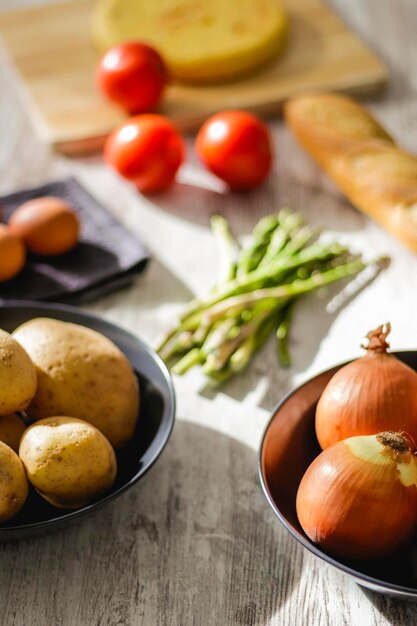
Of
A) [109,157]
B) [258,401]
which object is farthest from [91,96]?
[258,401]

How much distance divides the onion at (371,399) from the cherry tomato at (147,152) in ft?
2.59

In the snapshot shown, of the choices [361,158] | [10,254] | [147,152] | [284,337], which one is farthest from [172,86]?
[284,337]

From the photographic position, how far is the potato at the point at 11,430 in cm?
94

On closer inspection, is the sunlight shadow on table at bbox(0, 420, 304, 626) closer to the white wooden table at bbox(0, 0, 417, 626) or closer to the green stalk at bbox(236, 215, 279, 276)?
the white wooden table at bbox(0, 0, 417, 626)

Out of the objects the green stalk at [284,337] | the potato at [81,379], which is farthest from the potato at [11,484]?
the green stalk at [284,337]

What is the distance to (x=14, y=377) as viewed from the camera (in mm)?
932

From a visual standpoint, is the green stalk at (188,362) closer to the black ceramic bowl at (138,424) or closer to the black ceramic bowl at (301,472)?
the black ceramic bowl at (138,424)

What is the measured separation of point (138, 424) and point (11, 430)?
179 mm

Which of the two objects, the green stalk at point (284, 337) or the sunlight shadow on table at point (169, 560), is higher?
the sunlight shadow on table at point (169, 560)

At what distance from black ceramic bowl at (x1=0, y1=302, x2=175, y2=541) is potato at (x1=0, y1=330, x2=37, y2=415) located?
4.1 inches

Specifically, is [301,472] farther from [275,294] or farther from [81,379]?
[275,294]

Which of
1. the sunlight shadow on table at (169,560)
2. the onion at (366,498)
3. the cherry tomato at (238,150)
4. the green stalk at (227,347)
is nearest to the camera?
the onion at (366,498)

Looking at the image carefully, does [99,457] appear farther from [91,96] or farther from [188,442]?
[91,96]

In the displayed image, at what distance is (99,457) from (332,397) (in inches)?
10.1
